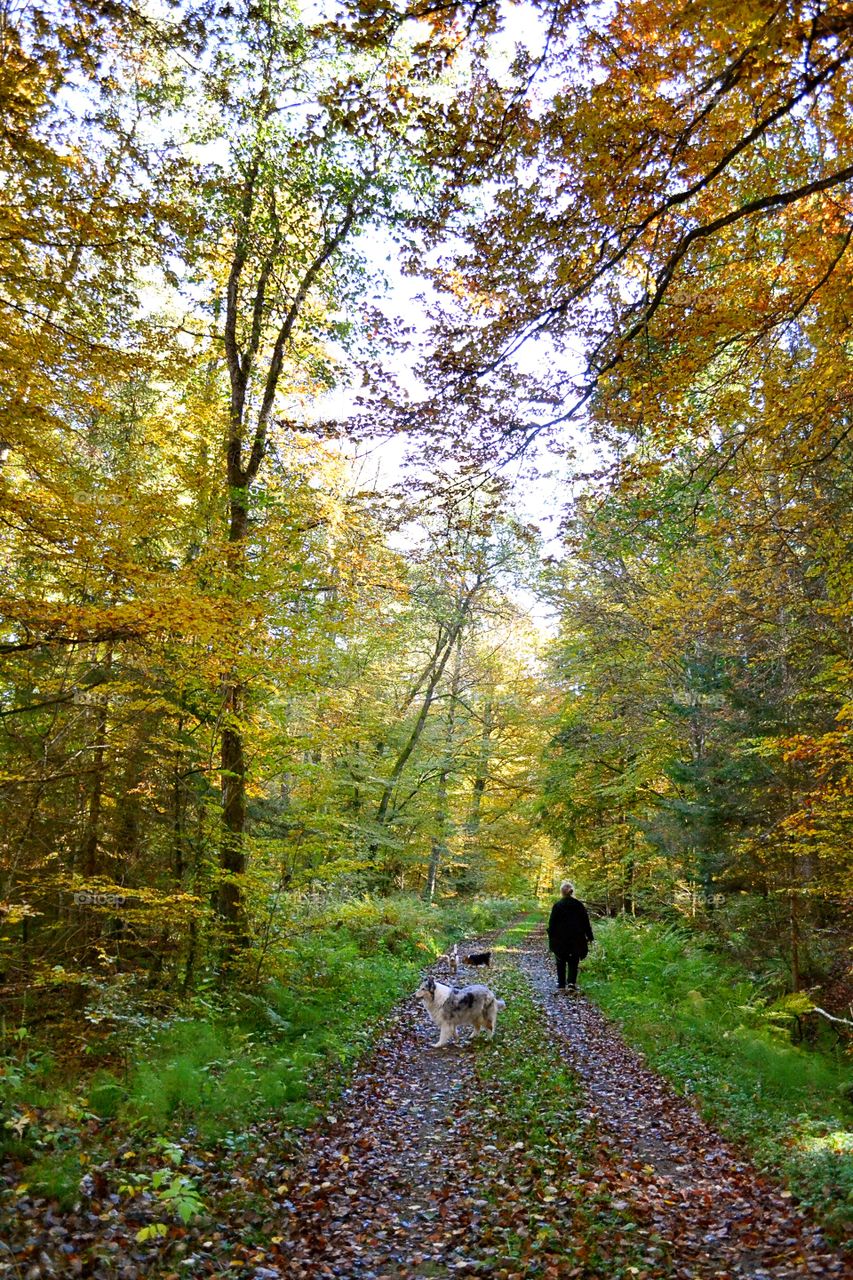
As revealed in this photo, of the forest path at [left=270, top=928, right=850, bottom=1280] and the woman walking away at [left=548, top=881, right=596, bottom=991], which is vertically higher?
the woman walking away at [left=548, top=881, right=596, bottom=991]

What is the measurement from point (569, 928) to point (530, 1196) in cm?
735

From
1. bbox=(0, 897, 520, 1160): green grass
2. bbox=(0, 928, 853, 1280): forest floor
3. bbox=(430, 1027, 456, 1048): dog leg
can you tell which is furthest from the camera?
bbox=(430, 1027, 456, 1048): dog leg

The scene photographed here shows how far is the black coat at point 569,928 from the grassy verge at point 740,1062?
34.5 inches

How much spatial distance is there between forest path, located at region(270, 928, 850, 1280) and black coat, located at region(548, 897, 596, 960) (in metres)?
4.31

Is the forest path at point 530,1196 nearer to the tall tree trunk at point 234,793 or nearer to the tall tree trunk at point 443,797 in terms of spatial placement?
the tall tree trunk at point 234,793

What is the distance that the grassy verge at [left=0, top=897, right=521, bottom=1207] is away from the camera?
4.87 meters

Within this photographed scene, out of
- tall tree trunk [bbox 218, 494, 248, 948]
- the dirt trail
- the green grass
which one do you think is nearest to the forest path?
the dirt trail

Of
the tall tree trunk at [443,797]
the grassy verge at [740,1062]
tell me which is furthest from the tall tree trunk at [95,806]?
the tall tree trunk at [443,797]

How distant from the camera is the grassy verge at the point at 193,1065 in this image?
4871 mm

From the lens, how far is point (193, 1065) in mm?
6473

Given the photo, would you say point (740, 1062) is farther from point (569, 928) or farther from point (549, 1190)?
point (569, 928)

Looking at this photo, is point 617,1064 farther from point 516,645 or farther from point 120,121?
point 516,645

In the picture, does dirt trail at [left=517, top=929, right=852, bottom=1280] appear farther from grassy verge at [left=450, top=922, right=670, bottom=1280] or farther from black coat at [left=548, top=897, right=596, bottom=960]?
black coat at [left=548, top=897, right=596, bottom=960]

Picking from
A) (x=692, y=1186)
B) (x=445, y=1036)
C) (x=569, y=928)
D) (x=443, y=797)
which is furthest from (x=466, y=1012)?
(x=443, y=797)
